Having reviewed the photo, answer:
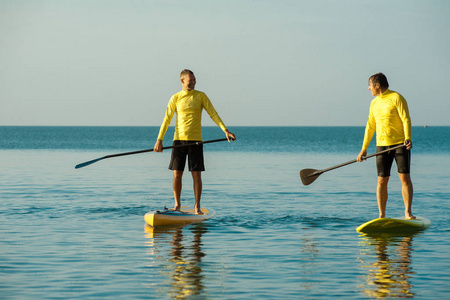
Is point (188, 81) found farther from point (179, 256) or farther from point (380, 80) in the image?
point (179, 256)

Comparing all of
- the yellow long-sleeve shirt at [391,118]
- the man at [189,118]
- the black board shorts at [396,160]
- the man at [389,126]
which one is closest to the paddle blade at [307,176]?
the man at [389,126]

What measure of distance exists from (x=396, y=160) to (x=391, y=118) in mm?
600

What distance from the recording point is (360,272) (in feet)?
22.5

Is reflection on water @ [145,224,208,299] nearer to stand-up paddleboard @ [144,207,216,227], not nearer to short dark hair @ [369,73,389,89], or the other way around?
stand-up paddleboard @ [144,207,216,227]

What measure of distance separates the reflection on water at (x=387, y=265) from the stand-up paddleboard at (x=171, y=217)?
2.58 m

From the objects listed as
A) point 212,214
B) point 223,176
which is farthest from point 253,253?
point 223,176

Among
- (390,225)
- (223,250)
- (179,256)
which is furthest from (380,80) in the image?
(179,256)

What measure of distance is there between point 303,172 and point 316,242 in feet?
7.20

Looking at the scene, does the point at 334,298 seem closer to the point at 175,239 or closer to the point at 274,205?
the point at 175,239

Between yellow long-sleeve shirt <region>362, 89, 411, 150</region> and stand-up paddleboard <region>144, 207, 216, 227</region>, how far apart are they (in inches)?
110

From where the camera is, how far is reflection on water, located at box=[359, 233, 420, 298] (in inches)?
242

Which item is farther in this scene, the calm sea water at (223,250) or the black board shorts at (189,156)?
the black board shorts at (189,156)

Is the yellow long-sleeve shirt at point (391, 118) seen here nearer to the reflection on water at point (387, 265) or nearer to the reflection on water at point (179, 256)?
the reflection on water at point (387, 265)

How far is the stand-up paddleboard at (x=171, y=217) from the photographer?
9.74 metres
